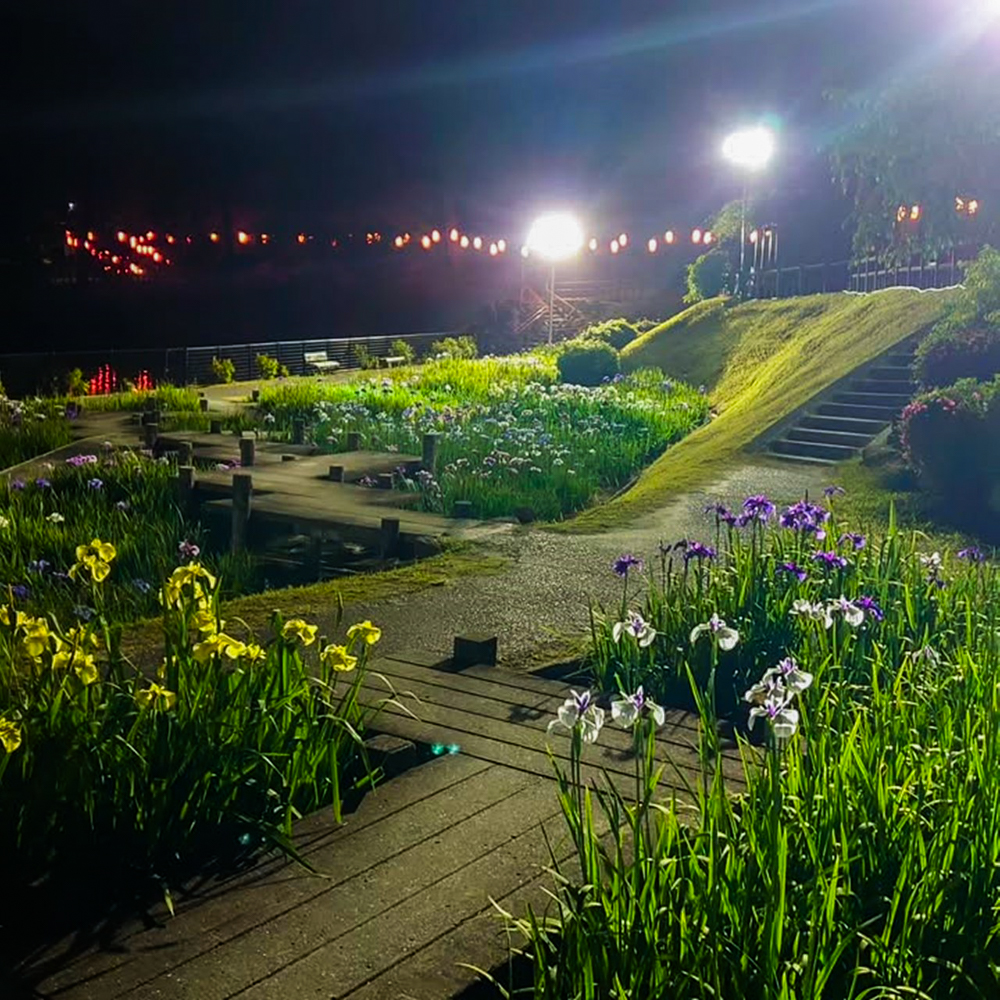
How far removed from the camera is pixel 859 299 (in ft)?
84.9

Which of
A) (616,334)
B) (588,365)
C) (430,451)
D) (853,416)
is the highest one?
(616,334)

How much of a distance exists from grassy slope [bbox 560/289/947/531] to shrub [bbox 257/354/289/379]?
9.88 m

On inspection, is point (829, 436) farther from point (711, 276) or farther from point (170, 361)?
point (711, 276)

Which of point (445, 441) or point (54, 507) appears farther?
point (445, 441)

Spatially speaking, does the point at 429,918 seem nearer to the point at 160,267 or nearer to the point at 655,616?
the point at 655,616

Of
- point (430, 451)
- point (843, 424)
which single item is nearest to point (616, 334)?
point (843, 424)

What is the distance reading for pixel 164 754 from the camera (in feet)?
14.5

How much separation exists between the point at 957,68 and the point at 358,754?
15394mm

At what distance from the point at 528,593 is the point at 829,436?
9449mm

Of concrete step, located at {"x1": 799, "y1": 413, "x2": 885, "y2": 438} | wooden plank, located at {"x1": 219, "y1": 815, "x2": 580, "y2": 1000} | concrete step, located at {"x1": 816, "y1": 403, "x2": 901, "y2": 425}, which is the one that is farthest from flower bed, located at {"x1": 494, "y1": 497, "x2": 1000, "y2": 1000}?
concrete step, located at {"x1": 816, "y1": 403, "x2": 901, "y2": 425}

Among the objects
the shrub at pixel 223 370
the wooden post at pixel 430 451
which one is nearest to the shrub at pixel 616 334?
the shrub at pixel 223 370

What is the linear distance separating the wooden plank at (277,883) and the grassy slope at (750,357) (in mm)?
7268

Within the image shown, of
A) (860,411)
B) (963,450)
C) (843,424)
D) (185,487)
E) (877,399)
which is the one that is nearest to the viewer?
(963,450)

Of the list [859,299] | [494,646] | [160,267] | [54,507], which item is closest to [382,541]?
[54,507]
